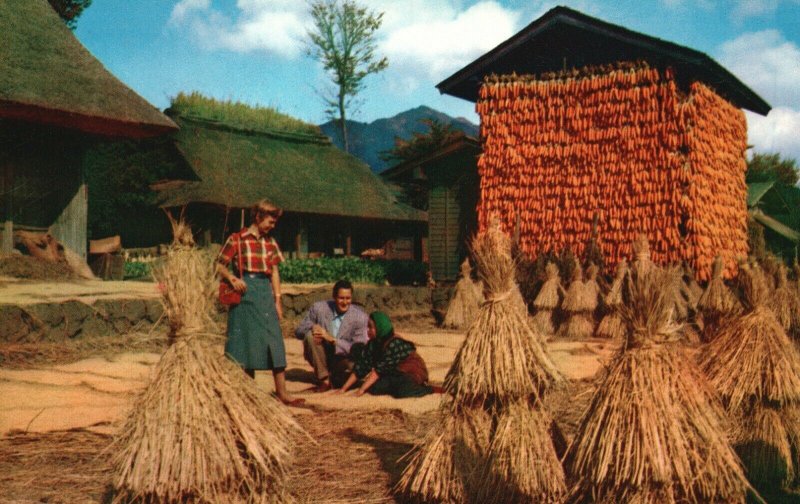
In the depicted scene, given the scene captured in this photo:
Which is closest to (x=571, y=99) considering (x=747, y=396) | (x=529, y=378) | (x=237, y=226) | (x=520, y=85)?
(x=520, y=85)

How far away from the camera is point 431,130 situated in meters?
28.1

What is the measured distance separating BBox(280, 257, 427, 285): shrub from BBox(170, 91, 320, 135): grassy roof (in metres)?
7.80

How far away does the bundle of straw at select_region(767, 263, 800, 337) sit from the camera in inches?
400

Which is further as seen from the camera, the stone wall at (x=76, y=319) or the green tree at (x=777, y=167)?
the green tree at (x=777, y=167)

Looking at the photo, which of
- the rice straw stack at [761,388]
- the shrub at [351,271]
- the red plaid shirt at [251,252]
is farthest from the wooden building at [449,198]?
the rice straw stack at [761,388]

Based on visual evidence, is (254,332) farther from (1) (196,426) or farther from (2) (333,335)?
(1) (196,426)

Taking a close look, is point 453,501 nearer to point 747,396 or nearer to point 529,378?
point 529,378

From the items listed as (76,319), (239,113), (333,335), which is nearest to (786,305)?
(333,335)

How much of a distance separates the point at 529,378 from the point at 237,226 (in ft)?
71.6

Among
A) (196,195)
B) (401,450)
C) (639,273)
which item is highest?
(196,195)

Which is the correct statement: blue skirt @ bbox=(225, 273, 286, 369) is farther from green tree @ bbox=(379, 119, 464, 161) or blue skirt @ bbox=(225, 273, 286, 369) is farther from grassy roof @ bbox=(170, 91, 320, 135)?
grassy roof @ bbox=(170, 91, 320, 135)

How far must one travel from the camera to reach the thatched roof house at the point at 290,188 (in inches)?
919

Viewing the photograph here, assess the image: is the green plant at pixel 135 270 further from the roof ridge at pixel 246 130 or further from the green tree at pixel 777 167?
the green tree at pixel 777 167

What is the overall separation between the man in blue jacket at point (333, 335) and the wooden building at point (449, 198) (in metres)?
10.3
